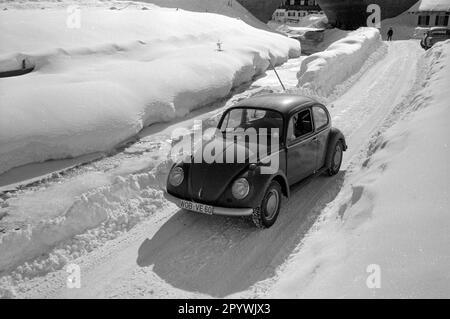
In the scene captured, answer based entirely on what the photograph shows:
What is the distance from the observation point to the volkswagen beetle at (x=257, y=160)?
16.5 feet

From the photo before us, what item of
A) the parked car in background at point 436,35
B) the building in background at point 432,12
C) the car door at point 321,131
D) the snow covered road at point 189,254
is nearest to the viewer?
the snow covered road at point 189,254

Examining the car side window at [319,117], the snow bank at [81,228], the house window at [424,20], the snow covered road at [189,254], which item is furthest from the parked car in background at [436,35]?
the house window at [424,20]

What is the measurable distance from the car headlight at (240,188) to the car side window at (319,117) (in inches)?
84.5

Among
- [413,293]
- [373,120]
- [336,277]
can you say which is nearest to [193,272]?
[336,277]

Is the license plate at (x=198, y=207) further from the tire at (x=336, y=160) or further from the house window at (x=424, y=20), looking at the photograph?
the house window at (x=424, y=20)

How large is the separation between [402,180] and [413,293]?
2122 millimetres

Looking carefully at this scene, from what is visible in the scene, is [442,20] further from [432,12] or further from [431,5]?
[431,5]

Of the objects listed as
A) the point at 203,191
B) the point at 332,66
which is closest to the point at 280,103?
the point at 203,191

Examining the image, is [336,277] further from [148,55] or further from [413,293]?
[148,55]

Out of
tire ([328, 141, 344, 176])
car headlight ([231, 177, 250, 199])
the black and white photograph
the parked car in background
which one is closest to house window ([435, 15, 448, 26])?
the parked car in background

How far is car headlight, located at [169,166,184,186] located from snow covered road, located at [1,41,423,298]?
Result: 61 centimetres

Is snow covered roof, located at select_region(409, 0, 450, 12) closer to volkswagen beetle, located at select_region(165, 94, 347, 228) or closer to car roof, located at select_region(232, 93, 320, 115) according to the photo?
car roof, located at select_region(232, 93, 320, 115)

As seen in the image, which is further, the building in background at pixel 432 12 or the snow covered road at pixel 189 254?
the building in background at pixel 432 12

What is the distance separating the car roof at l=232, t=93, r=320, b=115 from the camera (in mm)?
5938
